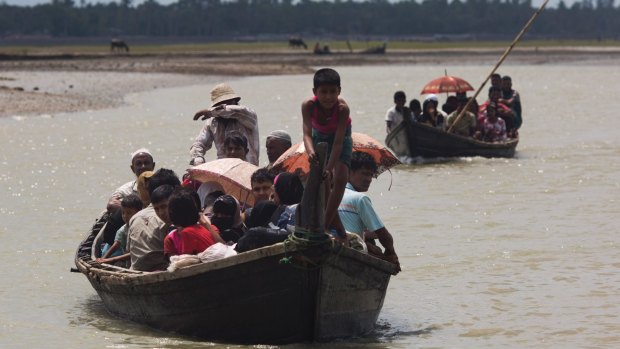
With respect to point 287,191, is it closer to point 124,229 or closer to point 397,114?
point 124,229

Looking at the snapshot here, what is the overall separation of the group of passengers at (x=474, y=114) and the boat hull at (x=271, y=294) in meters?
11.6

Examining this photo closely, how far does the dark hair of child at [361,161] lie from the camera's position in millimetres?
9195

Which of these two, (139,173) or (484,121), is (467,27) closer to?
(484,121)

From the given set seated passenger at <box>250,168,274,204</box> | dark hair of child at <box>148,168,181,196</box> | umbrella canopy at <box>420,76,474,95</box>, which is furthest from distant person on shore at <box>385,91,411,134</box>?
seated passenger at <box>250,168,274,204</box>

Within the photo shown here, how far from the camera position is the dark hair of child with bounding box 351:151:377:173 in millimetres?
9195

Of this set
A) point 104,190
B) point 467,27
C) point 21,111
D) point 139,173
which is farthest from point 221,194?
point 467,27

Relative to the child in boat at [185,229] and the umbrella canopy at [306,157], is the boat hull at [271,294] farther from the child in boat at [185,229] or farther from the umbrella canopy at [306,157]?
the umbrella canopy at [306,157]

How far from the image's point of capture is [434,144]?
2083 centimetres

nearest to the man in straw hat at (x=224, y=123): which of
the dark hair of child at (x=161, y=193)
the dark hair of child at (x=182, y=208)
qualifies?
the dark hair of child at (x=161, y=193)

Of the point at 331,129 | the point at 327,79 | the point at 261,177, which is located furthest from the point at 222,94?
the point at 327,79

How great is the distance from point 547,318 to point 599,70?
2122 inches

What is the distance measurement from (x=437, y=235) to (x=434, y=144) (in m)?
6.73

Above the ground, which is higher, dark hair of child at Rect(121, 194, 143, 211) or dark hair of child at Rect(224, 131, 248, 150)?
dark hair of child at Rect(224, 131, 248, 150)

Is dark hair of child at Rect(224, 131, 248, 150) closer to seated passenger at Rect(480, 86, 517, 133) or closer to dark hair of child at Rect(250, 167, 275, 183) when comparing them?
dark hair of child at Rect(250, 167, 275, 183)
